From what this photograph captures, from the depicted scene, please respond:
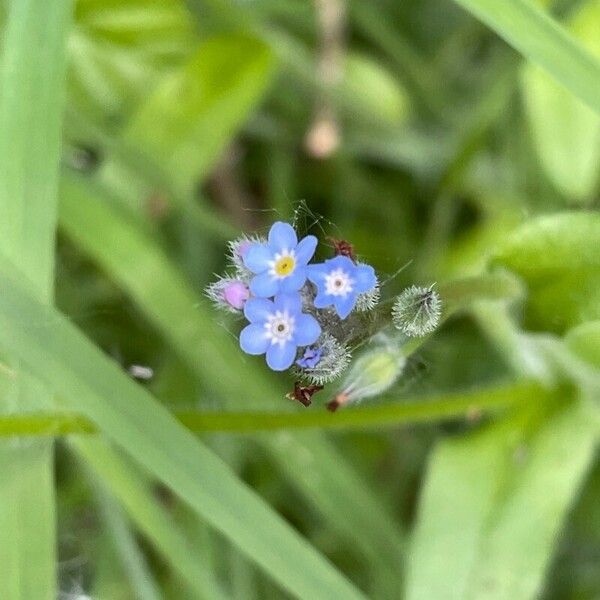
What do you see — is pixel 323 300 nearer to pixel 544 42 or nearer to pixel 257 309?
pixel 257 309

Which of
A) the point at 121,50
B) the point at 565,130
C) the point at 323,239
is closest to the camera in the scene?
the point at 323,239

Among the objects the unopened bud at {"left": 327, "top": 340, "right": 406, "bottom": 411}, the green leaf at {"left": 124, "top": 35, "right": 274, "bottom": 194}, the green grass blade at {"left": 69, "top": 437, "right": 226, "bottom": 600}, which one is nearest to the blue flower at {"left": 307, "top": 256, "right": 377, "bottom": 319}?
the unopened bud at {"left": 327, "top": 340, "right": 406, "bottom": 411}

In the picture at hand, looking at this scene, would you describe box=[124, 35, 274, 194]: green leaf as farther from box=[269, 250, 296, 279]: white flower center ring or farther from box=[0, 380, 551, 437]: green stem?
box=[269, 250, 296, 279]: white flower center ring

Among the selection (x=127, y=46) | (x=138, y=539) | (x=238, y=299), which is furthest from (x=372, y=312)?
(x=127, y=46)

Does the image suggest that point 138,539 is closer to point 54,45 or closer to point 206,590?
point 206,590

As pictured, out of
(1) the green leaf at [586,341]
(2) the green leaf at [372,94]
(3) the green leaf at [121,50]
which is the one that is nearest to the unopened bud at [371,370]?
(1) the green leaf at [586,341]

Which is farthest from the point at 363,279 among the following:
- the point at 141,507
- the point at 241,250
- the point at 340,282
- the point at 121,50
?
the point at 121,50
